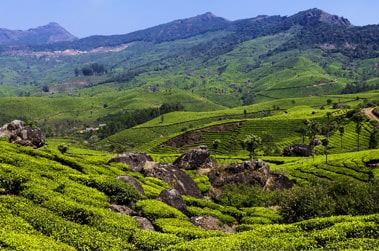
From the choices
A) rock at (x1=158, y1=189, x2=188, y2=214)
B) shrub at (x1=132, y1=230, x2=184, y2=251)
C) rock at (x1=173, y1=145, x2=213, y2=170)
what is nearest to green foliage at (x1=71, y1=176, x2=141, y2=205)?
rock at (x1=158, y1=189, x2=188, y2=214)

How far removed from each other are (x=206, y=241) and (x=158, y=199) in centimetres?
1742

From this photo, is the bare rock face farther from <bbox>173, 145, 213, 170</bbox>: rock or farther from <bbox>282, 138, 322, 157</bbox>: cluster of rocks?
<bbox>282, 138, 322, 157</bbox>: cluster of rocks

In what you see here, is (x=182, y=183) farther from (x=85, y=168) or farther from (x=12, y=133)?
(x=12, y=133)

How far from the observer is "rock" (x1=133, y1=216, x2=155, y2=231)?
41.4 metres

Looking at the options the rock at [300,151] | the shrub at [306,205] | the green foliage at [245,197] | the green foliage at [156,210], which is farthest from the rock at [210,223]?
the rock at [300,151]

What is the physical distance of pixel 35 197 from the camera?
38750 mm

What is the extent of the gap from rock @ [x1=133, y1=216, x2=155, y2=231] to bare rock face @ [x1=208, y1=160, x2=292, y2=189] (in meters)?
48.7

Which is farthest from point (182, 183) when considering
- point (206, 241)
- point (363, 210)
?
point (206, 241)

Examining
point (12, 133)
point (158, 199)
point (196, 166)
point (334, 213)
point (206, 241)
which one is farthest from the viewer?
point (196, 166)

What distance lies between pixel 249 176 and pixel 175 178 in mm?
25987

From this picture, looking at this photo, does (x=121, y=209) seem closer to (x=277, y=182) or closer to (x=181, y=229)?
(x=181, y=229)

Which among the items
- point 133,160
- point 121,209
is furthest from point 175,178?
point 121,209

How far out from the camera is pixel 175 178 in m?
73.4

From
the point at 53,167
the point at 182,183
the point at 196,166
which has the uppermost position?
the point at 53,167
